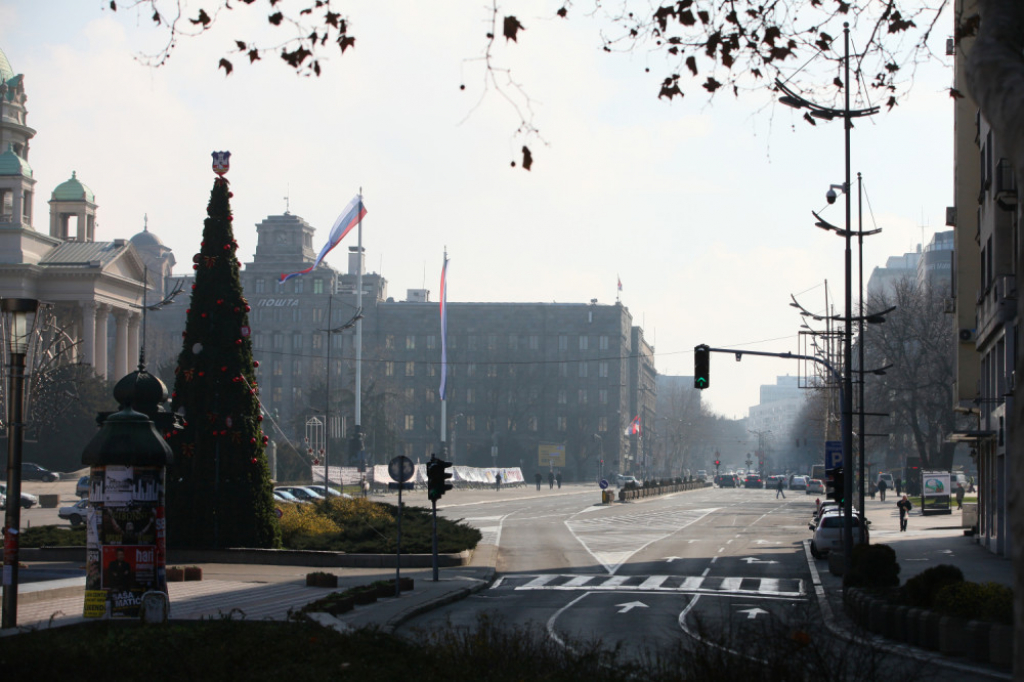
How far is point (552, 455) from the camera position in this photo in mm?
145750

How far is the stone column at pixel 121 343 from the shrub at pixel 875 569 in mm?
81413

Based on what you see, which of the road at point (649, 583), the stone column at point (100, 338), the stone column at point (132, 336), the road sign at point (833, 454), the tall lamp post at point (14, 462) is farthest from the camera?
the stone column at point (132, 336)

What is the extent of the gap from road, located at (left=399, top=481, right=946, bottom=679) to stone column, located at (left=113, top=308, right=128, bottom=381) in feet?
139

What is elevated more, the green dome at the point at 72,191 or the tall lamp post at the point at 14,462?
the green dome at the point at 72,191

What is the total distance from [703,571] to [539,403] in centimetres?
12565

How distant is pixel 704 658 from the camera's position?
10.2m

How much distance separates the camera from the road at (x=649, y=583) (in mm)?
14500

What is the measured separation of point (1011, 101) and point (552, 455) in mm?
138609

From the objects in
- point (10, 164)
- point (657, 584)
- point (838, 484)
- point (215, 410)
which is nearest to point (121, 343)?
point (10, 164)

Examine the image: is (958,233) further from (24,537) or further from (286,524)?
(24,537)

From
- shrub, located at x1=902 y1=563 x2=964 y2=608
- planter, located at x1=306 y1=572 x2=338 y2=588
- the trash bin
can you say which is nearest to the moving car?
the trash bin

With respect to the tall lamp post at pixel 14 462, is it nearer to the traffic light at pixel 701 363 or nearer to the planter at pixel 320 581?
the planter at pixel 320 581

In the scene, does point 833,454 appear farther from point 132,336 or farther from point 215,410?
point 132,336

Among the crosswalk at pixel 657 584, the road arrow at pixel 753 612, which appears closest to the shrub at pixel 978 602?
the road arrow at pixel 753 612
